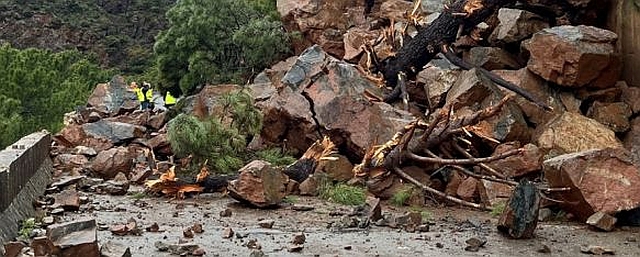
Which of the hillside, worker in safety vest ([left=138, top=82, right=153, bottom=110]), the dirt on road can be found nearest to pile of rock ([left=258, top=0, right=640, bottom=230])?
the dirt on road

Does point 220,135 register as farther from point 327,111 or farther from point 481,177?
point 481,177

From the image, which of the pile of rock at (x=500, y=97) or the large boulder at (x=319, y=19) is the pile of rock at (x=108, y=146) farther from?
the large boulder at (x=319, y=19)

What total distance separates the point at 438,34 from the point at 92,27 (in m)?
39.0

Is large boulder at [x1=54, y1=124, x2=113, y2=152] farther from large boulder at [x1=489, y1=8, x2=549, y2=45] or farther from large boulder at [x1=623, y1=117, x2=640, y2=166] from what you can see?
large boulder at [x1=623, y1=117, x2=640, y2=166]

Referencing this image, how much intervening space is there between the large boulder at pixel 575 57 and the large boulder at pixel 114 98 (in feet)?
29.4

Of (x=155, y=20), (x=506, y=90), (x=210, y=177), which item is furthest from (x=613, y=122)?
(x=155, y=20)

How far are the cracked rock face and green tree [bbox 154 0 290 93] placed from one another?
341 cm

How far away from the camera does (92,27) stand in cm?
4847

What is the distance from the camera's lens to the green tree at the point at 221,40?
16.2m

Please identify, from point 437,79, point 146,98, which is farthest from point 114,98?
point 437,79

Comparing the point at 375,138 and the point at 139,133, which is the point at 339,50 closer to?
the point at 139,133

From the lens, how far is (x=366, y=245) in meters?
7.19

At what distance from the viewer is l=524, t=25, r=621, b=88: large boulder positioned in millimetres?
11672

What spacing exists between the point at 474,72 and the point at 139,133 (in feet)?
19.5
